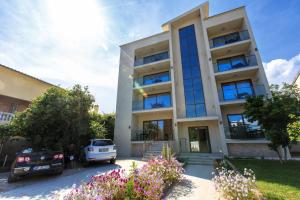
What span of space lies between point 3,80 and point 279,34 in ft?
77.6

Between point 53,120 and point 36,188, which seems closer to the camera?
point 36,188

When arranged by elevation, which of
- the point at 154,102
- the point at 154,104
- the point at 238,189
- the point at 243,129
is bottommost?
the point at 238,189

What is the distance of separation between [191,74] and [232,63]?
4153 millimetres

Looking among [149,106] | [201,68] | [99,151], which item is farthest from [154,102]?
[99,151]

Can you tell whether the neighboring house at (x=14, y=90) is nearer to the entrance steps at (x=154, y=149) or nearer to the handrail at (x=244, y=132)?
the entrance steps at (x=154, y=149)

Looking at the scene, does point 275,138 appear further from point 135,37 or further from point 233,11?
point 135,37

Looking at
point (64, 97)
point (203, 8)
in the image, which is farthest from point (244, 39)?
point (64, 97)

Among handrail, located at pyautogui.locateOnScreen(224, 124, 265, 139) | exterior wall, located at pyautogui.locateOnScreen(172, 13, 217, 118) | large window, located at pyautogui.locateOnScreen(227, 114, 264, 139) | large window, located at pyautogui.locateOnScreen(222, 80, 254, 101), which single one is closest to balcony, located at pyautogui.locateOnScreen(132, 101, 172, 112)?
exterior wall, located at pyautogui.locateOnScreen(172, 13, 217, 118)

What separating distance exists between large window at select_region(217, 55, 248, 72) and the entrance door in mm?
6372

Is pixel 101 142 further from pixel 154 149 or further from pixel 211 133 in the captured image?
pixel 211 133

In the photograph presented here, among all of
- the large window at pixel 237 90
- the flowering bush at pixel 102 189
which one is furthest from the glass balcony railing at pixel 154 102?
the flowering bush at pixel 102 189

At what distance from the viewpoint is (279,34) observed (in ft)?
33.6

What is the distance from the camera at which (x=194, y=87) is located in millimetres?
15734

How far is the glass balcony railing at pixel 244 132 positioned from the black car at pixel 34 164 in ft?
41.9
